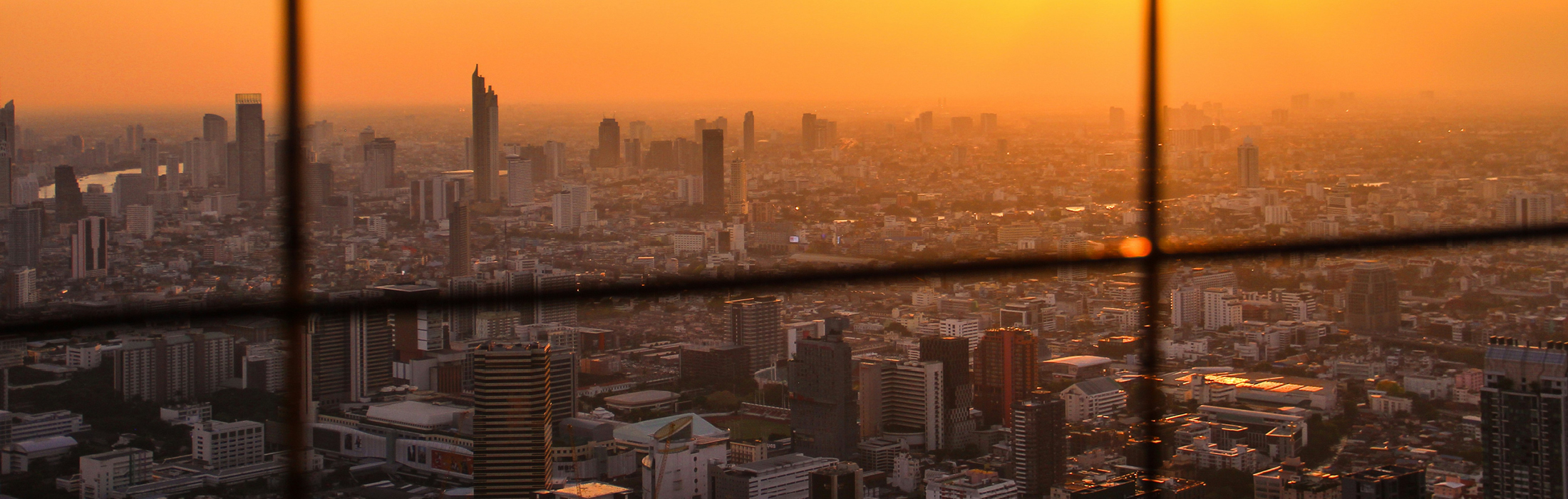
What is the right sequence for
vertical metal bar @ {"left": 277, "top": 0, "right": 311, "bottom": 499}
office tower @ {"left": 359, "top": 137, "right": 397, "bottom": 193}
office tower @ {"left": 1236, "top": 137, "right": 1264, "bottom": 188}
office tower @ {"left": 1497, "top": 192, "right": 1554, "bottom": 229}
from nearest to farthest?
vertical metal bar @ {"left": 277, "top": 0, "right": 311, "bottom": 499}, office tower @ {"left": 359, "top": 137, "right": 397, "bottom": 193}, office tower @ {"left": 1497, "top": 192, "right": 1554, "bottom": 229}, office tower @ {"left": 1236, "top": 137, "right": 1264, "bottom": 188}

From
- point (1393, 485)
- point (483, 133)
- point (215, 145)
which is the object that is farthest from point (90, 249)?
point (1393, 485)

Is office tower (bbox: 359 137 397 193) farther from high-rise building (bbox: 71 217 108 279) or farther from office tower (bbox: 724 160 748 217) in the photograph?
office tower (bbox: 724 160 748 217)

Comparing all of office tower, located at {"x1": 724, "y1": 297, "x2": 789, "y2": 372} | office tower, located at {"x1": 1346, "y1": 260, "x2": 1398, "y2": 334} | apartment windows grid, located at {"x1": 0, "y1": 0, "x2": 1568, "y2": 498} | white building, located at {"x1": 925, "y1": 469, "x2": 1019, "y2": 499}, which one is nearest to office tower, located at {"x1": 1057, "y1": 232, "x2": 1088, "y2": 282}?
apartment windows grid, located at {"x1": 0, "y1": 0, "x2": 1568, "y2": 498}

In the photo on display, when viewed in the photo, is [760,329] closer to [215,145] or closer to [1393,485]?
[215,145]

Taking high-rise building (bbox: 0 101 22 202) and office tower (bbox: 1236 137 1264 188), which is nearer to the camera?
high-rise building (bbox: 0 101 22 202)

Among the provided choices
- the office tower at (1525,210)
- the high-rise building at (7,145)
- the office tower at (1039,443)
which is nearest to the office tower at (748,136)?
the office tower at (1039,443)
